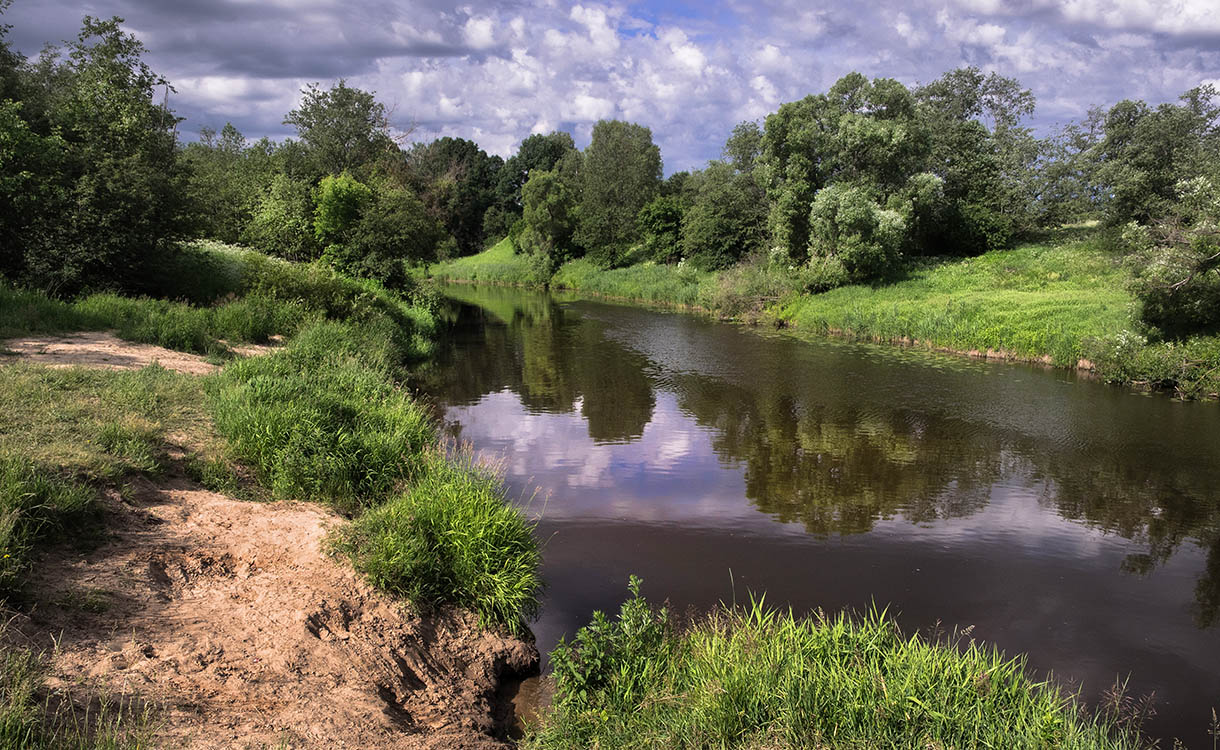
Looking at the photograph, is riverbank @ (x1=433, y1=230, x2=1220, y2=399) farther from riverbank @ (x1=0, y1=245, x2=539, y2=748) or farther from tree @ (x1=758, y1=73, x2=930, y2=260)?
riverbank @ (x1=0, y1=245, x2=539, y2=748)

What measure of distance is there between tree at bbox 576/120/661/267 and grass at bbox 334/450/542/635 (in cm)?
5042

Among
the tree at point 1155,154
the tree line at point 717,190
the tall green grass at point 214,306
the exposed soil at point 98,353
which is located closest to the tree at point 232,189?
the tree line at point 717,190

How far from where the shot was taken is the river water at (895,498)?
8.16 meters

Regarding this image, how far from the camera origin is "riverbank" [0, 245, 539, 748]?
4.68 meters

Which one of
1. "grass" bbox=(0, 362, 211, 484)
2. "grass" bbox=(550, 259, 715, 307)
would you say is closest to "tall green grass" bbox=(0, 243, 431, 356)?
"grass" bbox=(0, 362, 211, 484)

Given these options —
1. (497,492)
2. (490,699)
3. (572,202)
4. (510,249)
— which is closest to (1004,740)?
(490,699)

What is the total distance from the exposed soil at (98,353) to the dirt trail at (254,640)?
5737mm

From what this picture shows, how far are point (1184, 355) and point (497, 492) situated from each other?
19617mm

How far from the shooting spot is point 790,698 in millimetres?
4941

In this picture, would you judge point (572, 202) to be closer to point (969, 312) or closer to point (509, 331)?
point (509, 331)

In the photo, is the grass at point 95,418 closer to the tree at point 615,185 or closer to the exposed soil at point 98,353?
the exposed soil at point 98,353

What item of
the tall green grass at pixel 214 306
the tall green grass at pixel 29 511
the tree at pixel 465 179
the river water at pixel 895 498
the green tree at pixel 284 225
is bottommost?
the river water at pixel 895 498

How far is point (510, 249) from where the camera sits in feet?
237

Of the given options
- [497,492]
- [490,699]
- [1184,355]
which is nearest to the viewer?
[490,699]
